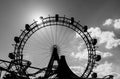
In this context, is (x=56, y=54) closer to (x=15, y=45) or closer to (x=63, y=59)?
(x=63, y=59)

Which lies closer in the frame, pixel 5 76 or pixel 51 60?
pixel 5 76

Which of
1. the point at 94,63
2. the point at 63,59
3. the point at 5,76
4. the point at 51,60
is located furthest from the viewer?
the point at 94,63

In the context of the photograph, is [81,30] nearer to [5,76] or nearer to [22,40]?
[22,40]

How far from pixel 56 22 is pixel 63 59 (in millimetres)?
8367

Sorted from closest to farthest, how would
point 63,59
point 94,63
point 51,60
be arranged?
point 63,59 < point 51,60 < point 94,63

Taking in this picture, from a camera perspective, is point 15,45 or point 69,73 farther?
point 15,45

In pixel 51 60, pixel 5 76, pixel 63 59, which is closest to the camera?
pixel 5 76

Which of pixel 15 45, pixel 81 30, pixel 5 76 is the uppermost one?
pixel 81 30

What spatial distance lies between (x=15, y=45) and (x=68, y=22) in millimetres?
10005

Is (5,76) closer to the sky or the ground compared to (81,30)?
closer to the ground

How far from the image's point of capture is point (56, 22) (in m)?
28.8

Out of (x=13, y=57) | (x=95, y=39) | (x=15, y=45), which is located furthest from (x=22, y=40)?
(x=95, y=39)

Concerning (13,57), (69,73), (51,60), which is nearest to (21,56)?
(13,57)

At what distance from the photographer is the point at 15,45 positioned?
2747 cm
